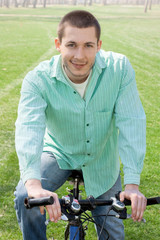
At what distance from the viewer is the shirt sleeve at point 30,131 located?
98.9 inches

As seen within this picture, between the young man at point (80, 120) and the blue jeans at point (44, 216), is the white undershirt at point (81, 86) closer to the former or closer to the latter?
the young man at point (80, 120)

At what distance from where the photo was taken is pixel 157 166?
600 centimetres

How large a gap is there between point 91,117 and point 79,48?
0.59 meters

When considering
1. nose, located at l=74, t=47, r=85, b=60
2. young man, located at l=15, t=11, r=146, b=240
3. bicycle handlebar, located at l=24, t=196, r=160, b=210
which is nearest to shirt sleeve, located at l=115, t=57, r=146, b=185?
young man, located at l=15, t=11, r=146, b=240

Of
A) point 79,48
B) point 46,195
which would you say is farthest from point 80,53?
point 46,195

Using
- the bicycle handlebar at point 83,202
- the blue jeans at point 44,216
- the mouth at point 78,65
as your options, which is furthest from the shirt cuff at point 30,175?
the mouth at point 78,65

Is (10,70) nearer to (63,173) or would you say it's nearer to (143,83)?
(143,83)

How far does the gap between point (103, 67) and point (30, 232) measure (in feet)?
4.45

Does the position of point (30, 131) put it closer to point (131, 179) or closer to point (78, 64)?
point (78, 64)

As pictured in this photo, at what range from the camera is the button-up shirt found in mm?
2779

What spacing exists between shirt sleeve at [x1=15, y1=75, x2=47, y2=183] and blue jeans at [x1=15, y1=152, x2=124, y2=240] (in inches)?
10.6

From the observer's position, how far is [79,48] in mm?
2676

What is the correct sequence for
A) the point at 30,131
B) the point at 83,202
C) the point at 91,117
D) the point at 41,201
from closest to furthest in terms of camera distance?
the point at 41,201 < the point at 83,202 < the point at 30,131 < the point at 91,117

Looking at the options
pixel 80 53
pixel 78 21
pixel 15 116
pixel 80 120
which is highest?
pixel 78 21
